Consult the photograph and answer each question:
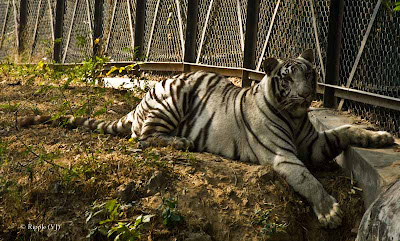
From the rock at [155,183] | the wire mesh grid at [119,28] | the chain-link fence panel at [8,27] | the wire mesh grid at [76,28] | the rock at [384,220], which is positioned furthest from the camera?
the chain-link fence panel at [8,27]

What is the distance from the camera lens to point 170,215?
185 inches

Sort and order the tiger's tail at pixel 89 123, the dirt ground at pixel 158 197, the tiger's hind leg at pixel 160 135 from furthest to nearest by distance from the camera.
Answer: the tiger's tail at pixel 89 123
the tiger's hind leg at pixel 160 135
the dirt ground at pixel 158 197

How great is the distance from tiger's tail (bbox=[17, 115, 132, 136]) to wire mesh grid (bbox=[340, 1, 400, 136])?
2.66m

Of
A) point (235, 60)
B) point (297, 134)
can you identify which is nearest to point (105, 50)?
point (235, 60)

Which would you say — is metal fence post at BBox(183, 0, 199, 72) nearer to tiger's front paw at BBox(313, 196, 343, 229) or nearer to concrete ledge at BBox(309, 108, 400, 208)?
concrete ledge at BBox(309, 108, 400, 208)

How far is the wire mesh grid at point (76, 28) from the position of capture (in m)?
13.0

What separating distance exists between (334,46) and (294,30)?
1034 millimetres

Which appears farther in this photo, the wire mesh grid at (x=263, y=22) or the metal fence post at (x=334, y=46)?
the wire mesh grid at (x=263, y=22)

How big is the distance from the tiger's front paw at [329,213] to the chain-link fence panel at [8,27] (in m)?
13.5

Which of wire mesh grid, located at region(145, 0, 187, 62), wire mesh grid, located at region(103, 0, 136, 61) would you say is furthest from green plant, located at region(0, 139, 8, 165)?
wire mesh grid, located at region(103, 0, 136, 61)

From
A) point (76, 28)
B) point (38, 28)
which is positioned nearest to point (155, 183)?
point (76, 28)

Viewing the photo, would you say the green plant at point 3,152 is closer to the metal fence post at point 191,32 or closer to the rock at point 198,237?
the rock at point 198,237

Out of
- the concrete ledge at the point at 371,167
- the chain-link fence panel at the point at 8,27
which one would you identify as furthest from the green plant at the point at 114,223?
the chain-link fence panel at the point at 8,27

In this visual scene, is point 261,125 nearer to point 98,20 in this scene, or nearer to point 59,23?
point 98,20
